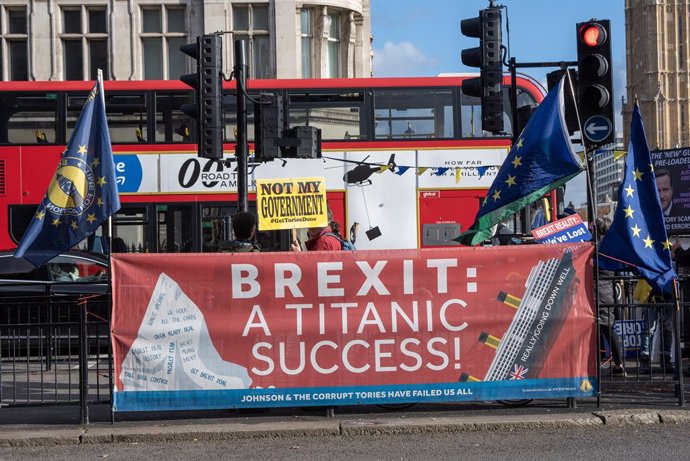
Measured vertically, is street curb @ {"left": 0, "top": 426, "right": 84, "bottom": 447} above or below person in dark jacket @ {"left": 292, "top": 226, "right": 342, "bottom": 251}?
below

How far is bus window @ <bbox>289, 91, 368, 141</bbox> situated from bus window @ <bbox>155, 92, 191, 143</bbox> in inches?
74.1

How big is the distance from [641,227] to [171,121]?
11.4 m

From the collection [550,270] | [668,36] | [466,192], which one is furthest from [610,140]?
[668,36]

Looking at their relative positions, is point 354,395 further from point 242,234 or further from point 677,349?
point 677,349

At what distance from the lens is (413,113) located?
63.9 feet

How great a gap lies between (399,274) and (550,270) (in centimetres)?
127

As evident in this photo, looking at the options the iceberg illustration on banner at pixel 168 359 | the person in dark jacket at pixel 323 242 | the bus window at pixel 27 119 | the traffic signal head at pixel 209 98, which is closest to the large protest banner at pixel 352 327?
the iceberg illustration on banner at pixel 168 359

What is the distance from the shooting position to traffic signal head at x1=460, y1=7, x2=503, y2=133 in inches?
510

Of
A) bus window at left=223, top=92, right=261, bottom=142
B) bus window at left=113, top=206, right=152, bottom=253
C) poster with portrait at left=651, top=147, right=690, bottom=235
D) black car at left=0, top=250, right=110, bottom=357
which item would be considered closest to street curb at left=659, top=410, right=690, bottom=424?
black car at left=0, top=250, right=110, bottom=357

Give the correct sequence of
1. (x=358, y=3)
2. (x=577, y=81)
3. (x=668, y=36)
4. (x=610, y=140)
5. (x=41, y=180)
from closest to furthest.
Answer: (x=610, y=140) < (x=577, y=81) < (x=41, y=180) < (x=358, y=3) < (x=668, y=36)

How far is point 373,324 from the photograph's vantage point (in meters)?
9.03

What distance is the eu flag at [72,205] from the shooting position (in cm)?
905

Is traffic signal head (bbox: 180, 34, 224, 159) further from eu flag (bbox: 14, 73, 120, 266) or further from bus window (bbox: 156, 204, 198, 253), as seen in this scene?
bus window (bbox: 156, 204, 198, 253)

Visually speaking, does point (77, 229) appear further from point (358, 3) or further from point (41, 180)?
point (358, 3)
